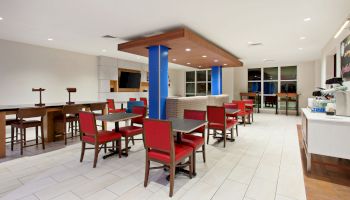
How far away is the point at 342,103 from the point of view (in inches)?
114

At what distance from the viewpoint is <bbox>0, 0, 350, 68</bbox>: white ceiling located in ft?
10.2

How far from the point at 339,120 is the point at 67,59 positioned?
27.0ft

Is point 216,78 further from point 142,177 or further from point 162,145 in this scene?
point 162,145

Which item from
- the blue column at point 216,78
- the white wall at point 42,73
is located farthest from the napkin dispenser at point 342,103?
the white wall at point 42,73

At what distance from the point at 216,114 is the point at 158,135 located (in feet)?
7.40

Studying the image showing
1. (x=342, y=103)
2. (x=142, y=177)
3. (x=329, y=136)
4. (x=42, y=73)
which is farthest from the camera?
(x=42, y=73)

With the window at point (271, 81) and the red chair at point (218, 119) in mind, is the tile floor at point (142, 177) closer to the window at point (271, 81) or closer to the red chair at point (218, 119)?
the red chair at point (218, 119)

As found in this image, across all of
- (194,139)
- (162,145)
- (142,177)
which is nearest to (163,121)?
(162,145)

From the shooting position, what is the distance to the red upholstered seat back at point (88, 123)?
306 cm

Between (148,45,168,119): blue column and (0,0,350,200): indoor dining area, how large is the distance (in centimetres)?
4

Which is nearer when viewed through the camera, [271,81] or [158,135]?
[158,135]

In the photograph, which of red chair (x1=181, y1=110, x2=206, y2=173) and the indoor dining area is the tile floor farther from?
red chair (x1=181, y1=110, x2=206, y2=173)

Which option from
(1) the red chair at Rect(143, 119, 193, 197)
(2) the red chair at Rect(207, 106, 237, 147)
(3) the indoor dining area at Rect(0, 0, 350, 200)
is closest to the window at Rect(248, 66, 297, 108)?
(3) the indoor dining area at Rect(0, 0, 350, 200)

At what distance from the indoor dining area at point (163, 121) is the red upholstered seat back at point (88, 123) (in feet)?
0.07
